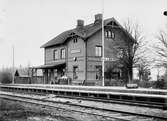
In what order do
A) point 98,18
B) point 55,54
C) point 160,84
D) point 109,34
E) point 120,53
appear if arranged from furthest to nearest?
point 55,54 < point 98,18 < point 109,34 < point 120,53 < point 160,84

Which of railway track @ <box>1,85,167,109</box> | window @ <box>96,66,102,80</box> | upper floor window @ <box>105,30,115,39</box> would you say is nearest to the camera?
railway track @ <box>1,85,167,109</box>

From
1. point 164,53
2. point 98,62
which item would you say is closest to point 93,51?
point 98,62

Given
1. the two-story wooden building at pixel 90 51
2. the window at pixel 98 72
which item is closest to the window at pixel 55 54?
the two-story wooden building at pixel 90 51

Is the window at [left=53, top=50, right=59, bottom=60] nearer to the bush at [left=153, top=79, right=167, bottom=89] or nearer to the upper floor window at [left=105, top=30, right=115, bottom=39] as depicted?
the upper floor window at [left=105, top=30, right=115, bottom=39]

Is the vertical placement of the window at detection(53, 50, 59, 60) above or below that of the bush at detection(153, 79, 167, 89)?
above

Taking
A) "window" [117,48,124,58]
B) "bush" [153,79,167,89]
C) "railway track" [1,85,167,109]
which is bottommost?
"railway track" [1,85,167,109]

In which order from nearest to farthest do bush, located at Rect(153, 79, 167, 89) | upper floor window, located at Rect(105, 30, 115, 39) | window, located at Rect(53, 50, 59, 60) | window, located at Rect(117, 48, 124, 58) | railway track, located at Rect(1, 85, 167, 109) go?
railway track, located at Rect(1, 85, 167, 109)
bush, located at Rect(153, 79, 167, 89)
window, located at Rect(117, 48, 124, 58)
upper floor window, located at Rect(105, 30, 115, 39)
window, located at Rect(53, 50, 59, 60)

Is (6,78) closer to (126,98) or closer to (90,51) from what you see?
(90,51)

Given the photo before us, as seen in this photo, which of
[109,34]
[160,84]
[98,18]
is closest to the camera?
[160,84]

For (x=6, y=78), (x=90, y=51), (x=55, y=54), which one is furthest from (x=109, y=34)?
(x=6, y=78)

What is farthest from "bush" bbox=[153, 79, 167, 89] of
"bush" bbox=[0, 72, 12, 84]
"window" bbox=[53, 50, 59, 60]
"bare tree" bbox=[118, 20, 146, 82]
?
"bush" bbox=[0, 72, 12, 84]

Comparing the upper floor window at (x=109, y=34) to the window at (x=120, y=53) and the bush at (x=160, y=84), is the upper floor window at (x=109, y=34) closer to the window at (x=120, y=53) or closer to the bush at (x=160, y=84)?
the window at (x=120, y=53)

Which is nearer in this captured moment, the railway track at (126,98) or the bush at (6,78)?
the railway track at (126,98)

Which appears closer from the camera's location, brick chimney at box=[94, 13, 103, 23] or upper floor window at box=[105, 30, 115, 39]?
upper floor window at box=[105, 30, 115, 39]
